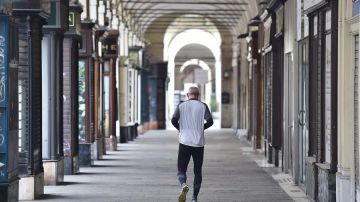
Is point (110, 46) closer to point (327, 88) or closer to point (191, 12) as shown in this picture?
→ point (327, 88)

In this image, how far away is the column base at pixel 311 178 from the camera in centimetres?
1254

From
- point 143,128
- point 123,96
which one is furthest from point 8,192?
point 143,128

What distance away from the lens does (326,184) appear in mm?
11500

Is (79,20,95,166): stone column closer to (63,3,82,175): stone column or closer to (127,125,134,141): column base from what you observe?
(63,3,82,175): stone column

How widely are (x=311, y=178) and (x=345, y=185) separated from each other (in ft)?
7.47

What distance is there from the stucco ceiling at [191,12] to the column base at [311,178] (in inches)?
831

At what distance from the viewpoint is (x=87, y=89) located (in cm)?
1995

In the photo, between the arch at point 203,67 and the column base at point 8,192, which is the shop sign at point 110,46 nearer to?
the column base at point 8,192

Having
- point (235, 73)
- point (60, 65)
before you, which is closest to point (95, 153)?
point (60, 65)

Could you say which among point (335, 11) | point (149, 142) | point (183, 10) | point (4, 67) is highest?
point (183, 10)

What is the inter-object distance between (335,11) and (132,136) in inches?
911

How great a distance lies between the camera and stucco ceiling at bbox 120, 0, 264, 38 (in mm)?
38219

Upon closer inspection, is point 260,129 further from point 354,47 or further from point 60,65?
point 354,47

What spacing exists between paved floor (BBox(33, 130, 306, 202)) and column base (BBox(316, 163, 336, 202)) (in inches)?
54.3
